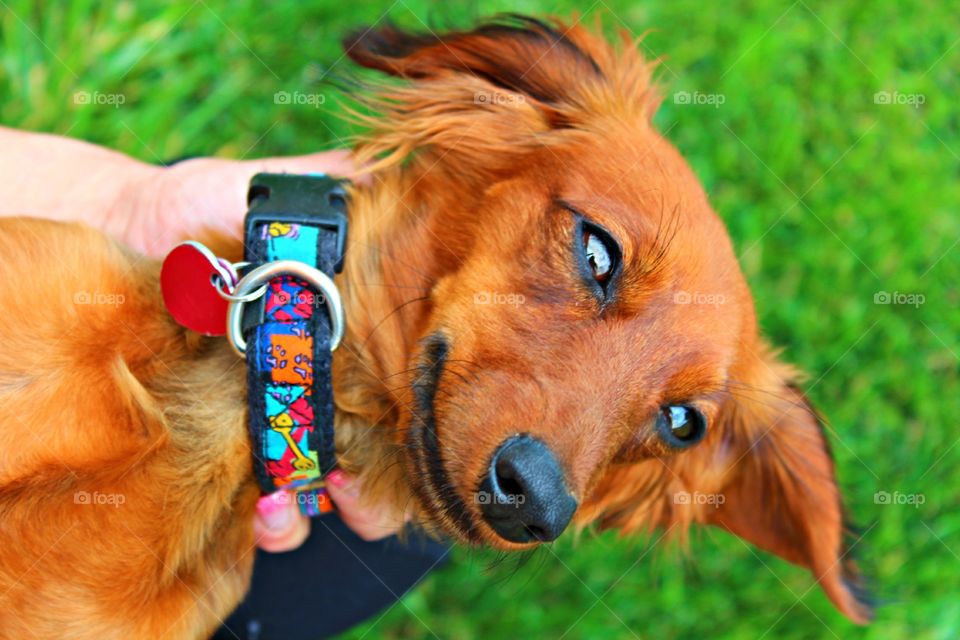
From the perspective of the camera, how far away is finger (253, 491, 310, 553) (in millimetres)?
2559

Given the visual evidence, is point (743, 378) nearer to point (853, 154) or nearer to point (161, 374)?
point (161, 374)

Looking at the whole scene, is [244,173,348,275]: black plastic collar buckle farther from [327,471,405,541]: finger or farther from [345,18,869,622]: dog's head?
[327,471,405,541]: finger

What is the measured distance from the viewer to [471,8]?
168 inches

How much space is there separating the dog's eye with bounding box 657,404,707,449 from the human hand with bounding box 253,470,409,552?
91cm

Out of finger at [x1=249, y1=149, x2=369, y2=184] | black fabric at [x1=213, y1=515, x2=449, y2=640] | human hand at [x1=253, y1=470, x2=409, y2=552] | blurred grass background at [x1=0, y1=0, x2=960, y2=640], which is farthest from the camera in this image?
blurred grass background at [x1=0, y1=0, x2=960, y2=640]

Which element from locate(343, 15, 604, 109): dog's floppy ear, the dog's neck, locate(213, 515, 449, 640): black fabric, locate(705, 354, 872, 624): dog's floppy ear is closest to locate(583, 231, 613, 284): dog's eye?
the dog's neck

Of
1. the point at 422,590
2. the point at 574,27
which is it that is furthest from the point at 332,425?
the point at 422,590

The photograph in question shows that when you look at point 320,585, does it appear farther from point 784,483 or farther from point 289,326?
point 784,483

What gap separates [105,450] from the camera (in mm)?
2104

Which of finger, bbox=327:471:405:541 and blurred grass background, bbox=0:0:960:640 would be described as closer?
finger, bbox=327:471:405:541

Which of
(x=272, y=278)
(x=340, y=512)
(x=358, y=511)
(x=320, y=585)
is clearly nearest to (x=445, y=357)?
(x=272, y=278)

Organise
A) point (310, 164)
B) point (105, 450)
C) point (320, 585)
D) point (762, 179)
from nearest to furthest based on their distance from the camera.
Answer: point (105, 450) < point (320, 585) < point (310, 164) < point (762, 179)

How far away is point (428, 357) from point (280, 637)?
1574 mm

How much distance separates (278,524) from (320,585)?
55 centimetres
